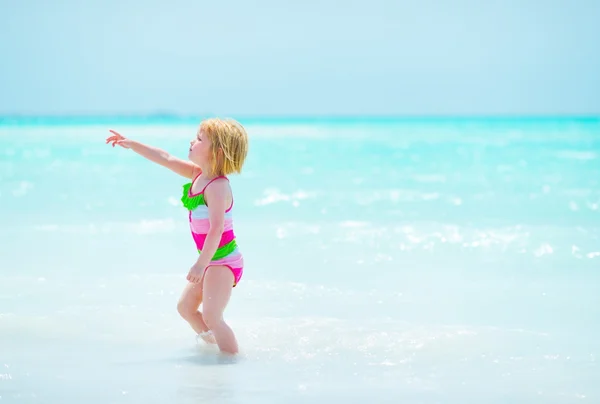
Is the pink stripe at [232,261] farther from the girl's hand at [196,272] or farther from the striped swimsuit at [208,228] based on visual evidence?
the girl's hand at [196,272]

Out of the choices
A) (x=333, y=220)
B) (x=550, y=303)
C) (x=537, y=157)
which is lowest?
(x=550, y=303)

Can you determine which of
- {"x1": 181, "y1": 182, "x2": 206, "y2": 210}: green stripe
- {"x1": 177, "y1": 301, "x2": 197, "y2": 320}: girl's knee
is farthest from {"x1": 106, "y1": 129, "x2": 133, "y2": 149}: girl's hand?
{"x1": 177, "y1": 301, "x2": 197, "y2": 320}: girl's knee

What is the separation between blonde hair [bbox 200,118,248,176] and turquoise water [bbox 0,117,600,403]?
89 centimetres

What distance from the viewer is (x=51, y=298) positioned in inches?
187

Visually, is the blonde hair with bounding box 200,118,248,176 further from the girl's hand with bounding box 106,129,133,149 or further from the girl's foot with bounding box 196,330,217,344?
the girl's foot with bounding box 196,330,217,344

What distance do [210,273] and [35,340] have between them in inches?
41.9

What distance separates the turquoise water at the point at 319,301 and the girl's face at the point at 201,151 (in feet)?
2.99

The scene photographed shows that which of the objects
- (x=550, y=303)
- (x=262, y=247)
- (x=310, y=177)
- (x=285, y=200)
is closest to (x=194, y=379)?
(x=550, y=303)

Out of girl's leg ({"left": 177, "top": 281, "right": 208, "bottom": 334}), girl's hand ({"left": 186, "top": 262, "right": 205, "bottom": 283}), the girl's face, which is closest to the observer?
girl's hand ({"left": 186, "top": 262, "right": 205, "bottom": 283})

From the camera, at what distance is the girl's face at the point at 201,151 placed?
346 centimetres

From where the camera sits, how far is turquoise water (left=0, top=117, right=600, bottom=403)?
3.35m

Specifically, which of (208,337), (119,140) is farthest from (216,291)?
(119,140)

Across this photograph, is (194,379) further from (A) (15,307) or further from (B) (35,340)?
(A) (15,307)

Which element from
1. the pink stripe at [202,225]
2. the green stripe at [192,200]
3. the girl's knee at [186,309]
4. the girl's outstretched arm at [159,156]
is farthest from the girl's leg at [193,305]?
the girl's outstretched arm at [159,156]
